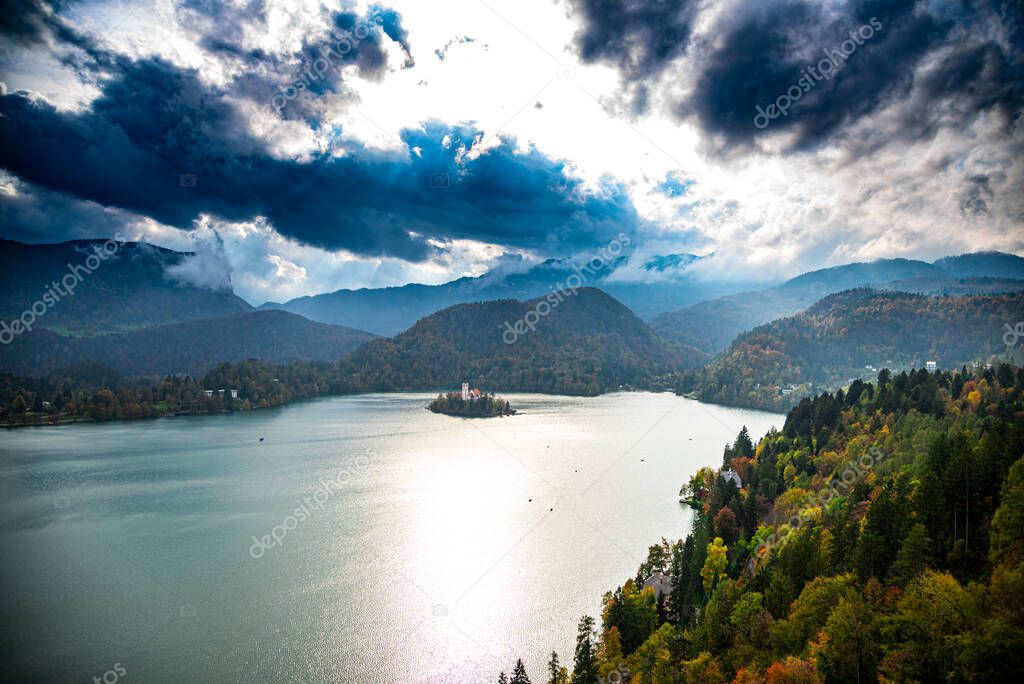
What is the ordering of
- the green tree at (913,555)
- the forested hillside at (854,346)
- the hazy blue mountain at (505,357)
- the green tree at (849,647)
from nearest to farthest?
the green tree at (849,647) → the green tree at (913,555) → the forested hillside at (854,346) → the hazy blue mountain at (505,357)

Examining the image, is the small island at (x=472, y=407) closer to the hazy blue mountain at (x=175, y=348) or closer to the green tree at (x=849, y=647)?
the hazy blue mountain at (x=175, y=348)

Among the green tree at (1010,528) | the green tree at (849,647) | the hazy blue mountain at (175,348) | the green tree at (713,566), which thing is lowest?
the green tree at (713,566)

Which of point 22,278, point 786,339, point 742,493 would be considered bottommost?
point 742,493

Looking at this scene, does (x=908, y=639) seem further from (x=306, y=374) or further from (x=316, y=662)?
(x=306, y=374)

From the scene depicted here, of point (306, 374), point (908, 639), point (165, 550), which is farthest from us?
point (306, 374)

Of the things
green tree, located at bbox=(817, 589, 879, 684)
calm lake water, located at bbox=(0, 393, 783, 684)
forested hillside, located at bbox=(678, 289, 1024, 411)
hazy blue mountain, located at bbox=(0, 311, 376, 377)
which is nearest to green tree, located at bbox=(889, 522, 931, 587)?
green tree, located at bbox=(817, 589, 879, 684)

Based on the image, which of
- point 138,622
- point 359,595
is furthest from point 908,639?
point 138,622

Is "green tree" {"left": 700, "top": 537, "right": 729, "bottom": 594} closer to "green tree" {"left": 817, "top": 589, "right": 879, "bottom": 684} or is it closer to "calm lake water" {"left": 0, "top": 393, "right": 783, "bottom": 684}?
"calm lake water" {"left": 0, "top": 393, "right": 783, "bottom": 684}

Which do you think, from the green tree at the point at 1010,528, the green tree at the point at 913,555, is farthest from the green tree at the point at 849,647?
the green tree at the point at 1010,528
